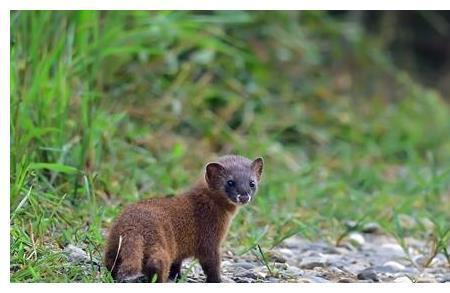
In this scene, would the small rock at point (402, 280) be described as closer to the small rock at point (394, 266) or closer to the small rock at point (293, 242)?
the small rock at point (394, 266)

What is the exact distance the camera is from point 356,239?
16.4ft

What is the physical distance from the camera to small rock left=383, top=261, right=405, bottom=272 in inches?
175

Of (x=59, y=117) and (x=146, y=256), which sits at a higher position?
(x=59, y=117)

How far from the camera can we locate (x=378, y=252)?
16.0 feet

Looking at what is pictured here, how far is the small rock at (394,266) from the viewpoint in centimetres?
443

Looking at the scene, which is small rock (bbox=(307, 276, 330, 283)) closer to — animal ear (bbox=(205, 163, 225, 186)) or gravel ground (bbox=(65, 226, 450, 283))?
gravel ground (bbox=(65, 226, 450, 283))

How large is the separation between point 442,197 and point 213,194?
263 cm

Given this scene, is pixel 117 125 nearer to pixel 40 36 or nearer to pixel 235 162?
pixel 40 36

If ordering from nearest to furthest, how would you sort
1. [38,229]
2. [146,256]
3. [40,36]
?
[146,256] < [38,229] < [40,36]

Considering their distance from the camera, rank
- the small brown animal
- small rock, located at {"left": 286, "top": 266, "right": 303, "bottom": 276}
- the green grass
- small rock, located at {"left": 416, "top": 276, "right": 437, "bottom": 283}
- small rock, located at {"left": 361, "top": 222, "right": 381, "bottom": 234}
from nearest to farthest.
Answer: the small brown animal, small rock, located at {"left": 286, "top": 266, "right": 303, "bottom": 276}, small rock, located at {"left": 416, "top": 276, "right": 437, "bottom": 283}, the green grass, small rock, located at {"left": 361, "top": 222, "right": 381, "bottom": 234}

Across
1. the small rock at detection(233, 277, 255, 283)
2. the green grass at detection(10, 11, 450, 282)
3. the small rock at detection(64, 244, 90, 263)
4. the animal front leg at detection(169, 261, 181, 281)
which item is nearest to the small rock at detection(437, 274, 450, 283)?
the green grass at detection(10, 11, 450, 282)

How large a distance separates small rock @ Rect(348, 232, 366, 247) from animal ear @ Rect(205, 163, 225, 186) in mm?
1237

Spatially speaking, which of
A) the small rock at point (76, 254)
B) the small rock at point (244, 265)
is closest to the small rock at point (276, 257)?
the small rock at point (244, 265)

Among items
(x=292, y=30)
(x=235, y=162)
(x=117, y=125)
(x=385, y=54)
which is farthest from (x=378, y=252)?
(x=385, y=54)
